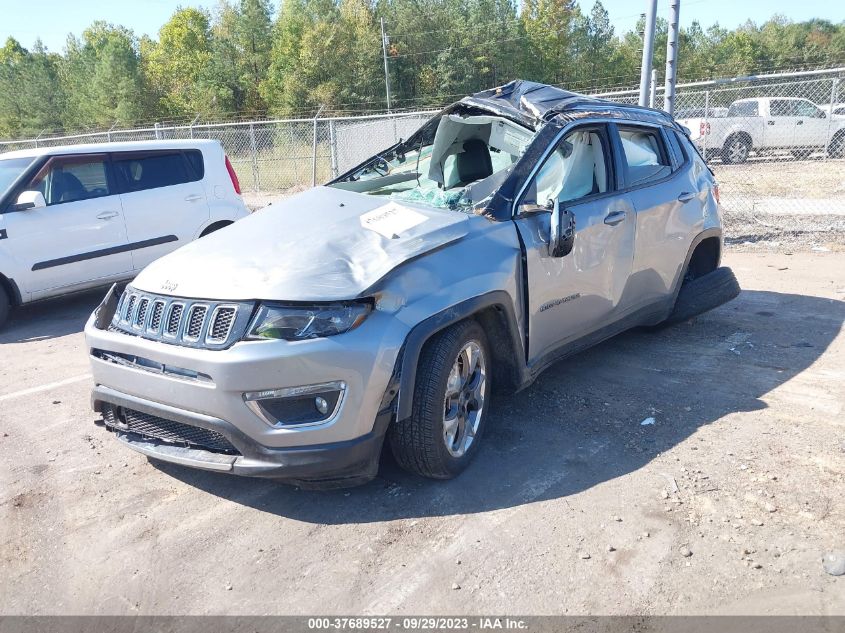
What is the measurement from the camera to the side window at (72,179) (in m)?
7.28

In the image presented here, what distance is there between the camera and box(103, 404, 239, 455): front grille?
10.6 feet

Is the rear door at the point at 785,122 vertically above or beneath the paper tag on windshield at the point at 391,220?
beneath

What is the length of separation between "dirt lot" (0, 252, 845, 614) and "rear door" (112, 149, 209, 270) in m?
3.29

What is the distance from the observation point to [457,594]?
2752 mm

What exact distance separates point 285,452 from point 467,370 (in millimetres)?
1019

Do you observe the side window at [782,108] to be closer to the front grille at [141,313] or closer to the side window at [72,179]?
the side window at [72,179]

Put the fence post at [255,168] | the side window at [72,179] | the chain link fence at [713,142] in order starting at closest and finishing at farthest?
the side window at [72,179] → the chain link fence at [713,142] → the fence post at [255,168]

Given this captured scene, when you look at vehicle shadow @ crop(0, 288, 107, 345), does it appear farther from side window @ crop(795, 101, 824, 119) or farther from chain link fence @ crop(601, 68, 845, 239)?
side window @ crop(795, 101, 824, 119)

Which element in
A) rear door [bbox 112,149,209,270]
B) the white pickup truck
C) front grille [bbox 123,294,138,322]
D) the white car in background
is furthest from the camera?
the white pickup truck

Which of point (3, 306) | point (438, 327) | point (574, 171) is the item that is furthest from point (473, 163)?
point (3, 306)

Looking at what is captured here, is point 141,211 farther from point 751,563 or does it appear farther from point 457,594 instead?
point 751,563

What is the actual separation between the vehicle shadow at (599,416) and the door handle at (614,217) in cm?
106

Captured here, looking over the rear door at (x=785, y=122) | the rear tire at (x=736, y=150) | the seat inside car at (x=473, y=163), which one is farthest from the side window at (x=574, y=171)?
the rear door at (x=785, y=122)

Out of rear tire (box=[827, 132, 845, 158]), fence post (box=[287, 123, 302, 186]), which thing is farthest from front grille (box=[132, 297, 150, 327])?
rear tire (box=[827, 132, 845, 158])
